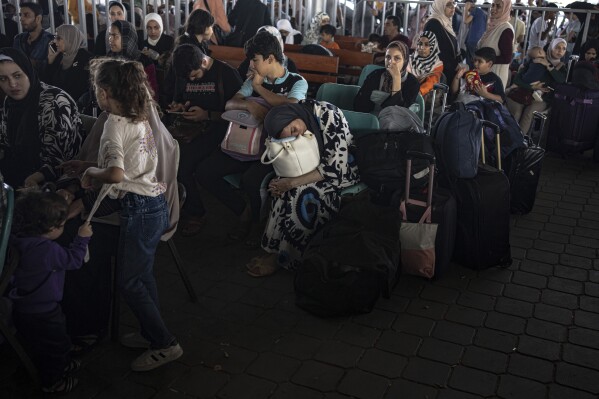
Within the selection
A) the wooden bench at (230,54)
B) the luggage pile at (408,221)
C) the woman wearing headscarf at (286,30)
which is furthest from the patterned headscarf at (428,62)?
the woman wearing headscarf at (286,30)

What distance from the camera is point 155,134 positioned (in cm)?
302

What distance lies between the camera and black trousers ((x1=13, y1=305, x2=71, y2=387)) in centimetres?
268

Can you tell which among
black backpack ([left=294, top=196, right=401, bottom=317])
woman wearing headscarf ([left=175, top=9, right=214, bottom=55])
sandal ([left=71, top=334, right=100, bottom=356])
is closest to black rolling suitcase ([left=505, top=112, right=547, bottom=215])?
black backpack ([left=294, top=196, right=401, bottom=317])

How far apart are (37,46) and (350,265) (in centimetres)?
443

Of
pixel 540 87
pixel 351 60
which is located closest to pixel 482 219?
pixel 351 60

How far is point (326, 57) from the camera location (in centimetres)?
563

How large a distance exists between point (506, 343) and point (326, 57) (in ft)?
10.5

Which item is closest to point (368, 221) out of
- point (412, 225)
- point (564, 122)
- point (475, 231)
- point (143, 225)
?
point (412, 225)

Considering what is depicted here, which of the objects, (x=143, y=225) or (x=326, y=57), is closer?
(x=143, y=225)

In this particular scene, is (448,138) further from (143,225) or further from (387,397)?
(143,225)

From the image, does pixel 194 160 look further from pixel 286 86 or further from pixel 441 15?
pixel 441 15

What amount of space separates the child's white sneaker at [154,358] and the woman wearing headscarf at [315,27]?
598cm

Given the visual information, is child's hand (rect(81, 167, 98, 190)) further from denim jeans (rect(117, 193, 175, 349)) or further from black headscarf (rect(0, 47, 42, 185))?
black headscarf (rect(0, 47, 42, 185))

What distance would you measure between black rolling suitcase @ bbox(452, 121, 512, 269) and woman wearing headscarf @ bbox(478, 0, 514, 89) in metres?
3.33
